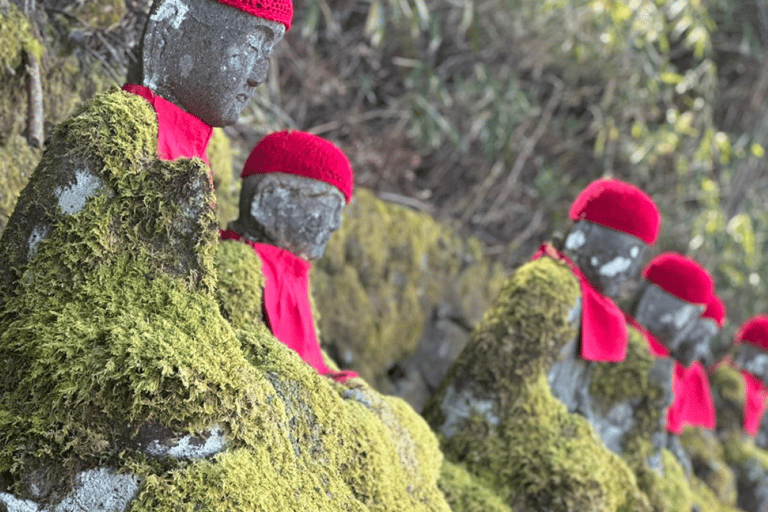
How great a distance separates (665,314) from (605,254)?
1055mm

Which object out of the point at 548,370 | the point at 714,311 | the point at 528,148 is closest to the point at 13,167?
the point at 548,370

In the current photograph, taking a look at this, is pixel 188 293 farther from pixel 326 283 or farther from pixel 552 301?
pixel 326 283

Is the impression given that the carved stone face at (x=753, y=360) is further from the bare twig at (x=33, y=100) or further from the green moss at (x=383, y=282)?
the bare twig at (x=33, y=100)

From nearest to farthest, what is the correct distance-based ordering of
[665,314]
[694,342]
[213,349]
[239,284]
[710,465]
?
[213,349], [239,284], [665,314], [694,342], [710,465]

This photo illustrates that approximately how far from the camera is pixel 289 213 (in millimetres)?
2514

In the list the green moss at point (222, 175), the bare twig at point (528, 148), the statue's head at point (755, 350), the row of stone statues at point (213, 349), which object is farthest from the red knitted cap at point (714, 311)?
the green moss at point (222, 175)

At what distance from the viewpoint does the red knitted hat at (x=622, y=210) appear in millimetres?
3439

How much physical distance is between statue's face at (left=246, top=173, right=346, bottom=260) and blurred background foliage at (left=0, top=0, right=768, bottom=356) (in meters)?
2.23

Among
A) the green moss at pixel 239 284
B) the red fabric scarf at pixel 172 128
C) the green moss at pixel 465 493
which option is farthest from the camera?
the green moss at pixel 465 493

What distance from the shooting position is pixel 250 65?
2.12 metres

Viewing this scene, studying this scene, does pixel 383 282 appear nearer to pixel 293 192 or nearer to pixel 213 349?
pixel 293 192

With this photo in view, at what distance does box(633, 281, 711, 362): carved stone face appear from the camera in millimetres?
4309

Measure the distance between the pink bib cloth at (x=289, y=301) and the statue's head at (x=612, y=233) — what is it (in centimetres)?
141

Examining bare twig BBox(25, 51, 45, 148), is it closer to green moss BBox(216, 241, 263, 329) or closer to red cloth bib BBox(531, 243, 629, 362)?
green moss BBox(216, 241, 263, 329)
